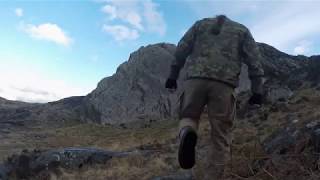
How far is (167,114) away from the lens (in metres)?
53.0

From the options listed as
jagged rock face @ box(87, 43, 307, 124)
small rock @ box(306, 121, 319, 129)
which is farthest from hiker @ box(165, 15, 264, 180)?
jagged rock face @ box(87, 43, 307, 124)

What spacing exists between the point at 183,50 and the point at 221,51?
1.70 ft

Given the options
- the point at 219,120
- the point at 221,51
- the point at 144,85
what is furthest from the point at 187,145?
the point at 144,85

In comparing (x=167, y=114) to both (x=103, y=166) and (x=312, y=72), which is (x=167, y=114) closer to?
(x=312, y=72)

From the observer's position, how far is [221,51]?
21.6ft

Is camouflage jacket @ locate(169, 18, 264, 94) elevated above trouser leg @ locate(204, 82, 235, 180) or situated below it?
above

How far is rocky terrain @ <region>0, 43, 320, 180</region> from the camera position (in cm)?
741

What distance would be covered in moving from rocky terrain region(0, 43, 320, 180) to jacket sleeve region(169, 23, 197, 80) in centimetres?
62

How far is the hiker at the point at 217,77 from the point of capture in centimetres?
650

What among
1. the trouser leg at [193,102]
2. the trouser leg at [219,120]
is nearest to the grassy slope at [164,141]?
the trouser leg at [219,120]

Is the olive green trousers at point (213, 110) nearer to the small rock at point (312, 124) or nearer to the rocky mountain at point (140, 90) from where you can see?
the small rock at point (312, 124)

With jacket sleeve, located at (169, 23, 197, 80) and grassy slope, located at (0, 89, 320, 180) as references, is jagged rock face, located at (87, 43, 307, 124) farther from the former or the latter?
jacket sleeve, located at (169, 23, 197, 80)

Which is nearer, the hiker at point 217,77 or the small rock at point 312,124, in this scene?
the hiker at point 217,77

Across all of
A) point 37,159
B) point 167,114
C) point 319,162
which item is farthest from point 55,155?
point 167,114
